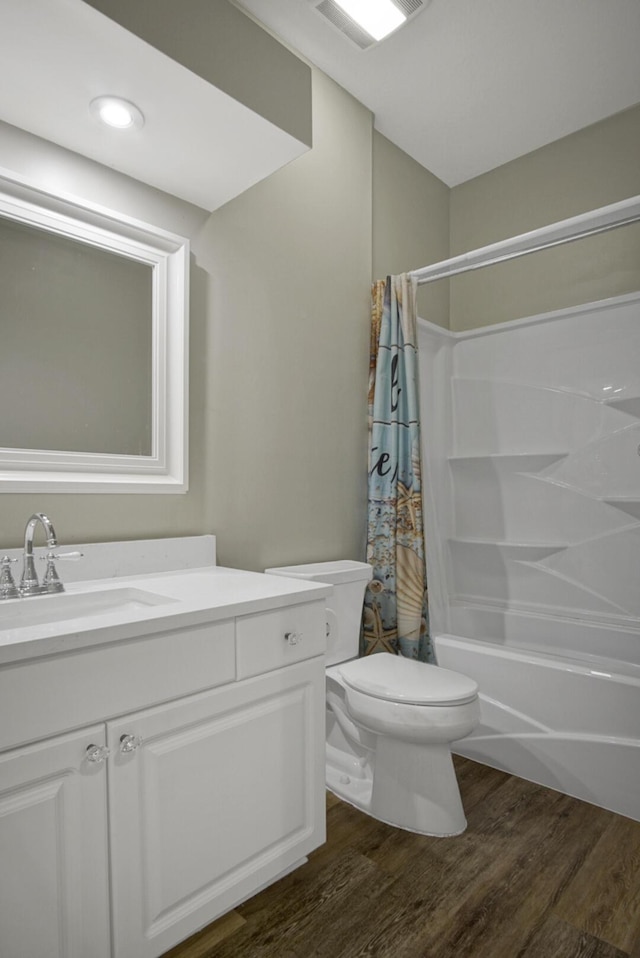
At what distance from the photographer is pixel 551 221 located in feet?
9.09

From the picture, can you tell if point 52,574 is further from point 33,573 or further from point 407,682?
point 407,682

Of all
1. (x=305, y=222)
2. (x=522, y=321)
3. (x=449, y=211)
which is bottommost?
(x=522, y=321)

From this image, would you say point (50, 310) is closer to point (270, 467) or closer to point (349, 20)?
point (270, 467)

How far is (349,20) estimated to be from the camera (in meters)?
1.98

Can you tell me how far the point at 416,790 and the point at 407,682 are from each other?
0.32 metres

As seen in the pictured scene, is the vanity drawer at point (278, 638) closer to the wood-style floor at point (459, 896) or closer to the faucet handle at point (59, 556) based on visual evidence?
the faucet handle at point (59, 556)

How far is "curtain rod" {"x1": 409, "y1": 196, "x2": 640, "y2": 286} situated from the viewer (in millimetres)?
1927

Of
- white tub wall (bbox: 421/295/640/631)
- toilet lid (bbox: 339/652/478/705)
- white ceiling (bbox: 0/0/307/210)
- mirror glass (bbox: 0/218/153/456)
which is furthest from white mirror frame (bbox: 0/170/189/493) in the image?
white tub wall (bbox: 421/295/640/631)

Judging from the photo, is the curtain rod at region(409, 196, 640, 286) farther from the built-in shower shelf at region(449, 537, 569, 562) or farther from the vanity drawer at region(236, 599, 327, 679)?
the vanity drawer at region(236, 599, 327, 679)

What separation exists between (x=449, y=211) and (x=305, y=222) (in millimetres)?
1282

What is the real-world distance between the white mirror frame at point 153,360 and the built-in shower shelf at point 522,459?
65.9 inches

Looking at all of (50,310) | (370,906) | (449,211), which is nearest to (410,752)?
(370,906)

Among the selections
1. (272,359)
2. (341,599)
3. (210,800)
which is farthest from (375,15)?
(210,800)

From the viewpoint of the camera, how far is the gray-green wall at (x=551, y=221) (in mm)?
2555
